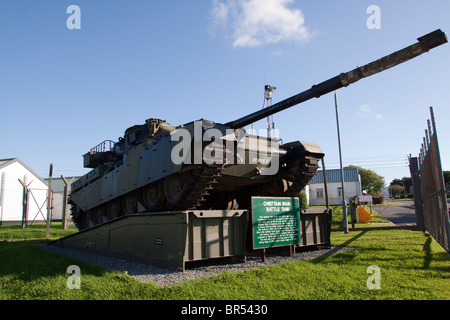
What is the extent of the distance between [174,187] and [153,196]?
1.37 meters

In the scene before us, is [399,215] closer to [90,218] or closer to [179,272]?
[90,218]

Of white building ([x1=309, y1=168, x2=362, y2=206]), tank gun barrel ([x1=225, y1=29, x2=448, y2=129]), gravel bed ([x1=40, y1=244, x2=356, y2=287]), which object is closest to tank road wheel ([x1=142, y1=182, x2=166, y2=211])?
gravel bed ([x1=40, y1=244, x2=356, y2=287])

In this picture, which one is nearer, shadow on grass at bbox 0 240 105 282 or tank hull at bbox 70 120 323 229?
shadow on grass at bbox 0 240 105 282

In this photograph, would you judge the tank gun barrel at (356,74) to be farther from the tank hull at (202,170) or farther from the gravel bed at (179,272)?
the gravel bed at (179,272)

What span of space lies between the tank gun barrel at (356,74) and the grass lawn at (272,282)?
3549mm

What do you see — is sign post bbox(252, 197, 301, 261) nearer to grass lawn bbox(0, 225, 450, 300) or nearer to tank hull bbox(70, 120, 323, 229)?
grass lawn bbox(0, 225, 450, 300)

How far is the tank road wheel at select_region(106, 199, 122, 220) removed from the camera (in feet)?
40.8

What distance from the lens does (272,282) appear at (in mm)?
5016

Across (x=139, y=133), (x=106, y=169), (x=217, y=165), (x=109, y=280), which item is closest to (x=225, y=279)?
(x=109, y=280)

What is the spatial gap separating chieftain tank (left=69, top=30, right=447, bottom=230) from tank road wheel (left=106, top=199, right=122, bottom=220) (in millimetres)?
37

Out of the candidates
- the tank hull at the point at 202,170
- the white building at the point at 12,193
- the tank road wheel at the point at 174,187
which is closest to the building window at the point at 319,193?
the white building at the point at 12,193

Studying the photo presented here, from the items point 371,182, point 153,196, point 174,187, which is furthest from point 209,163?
point 371,182

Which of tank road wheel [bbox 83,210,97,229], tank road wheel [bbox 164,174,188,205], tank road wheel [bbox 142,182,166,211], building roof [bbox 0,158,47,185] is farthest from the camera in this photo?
building roof [bbox 0,158,47,185]

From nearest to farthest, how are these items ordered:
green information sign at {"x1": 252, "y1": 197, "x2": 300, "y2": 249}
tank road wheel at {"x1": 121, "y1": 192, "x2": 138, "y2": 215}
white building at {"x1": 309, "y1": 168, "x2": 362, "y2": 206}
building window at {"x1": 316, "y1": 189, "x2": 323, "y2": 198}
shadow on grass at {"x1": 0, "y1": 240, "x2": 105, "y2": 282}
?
shadow on grass at {"x1": 0, "y1": 240, "x2": 105, "y2": 282}, green information sign at {"x1": 252, "y1": 197, "x2": 300, "y2": 249}, tank road wheel at {"x1": 121, "y1": 192, "x2": 138, "y2": 215}, white building at {"x1": 309, "y1": 168, "x2": 362, "y2": 206}, building window at {"x1": 316, "y1": 189, "x2": 323, "y2": 198}
